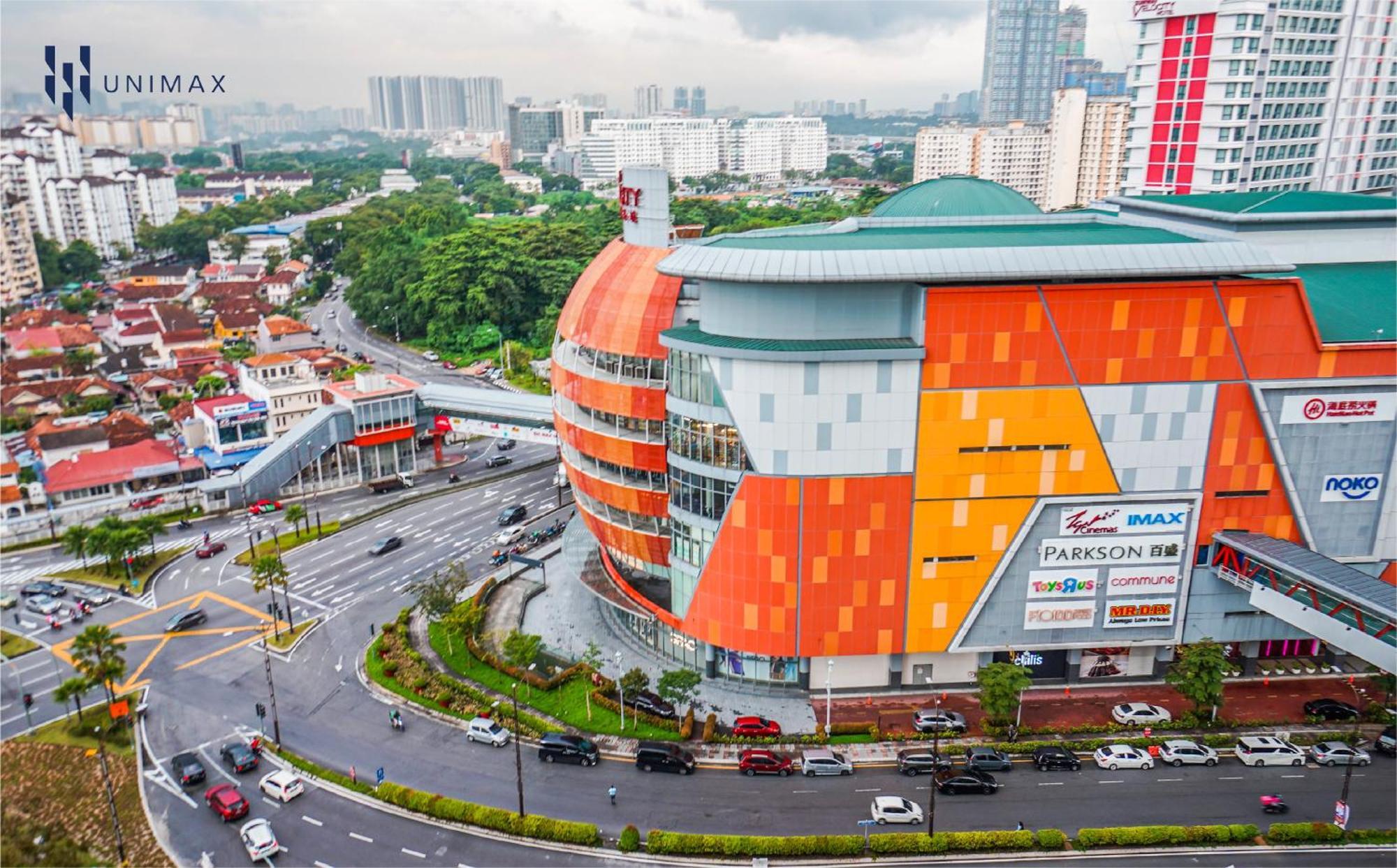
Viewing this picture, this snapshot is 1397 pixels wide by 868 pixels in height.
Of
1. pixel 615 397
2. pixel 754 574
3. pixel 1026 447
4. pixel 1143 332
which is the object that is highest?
pixel 1143 332

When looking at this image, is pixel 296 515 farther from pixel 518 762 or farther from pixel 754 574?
pixel 754 574

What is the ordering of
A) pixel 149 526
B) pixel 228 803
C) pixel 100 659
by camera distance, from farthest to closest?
pixel 149 526 < pixel 100 659 < pixel 228 803

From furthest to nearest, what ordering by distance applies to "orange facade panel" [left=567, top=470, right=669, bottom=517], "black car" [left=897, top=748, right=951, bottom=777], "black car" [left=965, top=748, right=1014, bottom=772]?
"orange facade panel" [left=567, top=470, right=669, bottom=517]
"black car" [left=897, top=748, right=951, bottom=777]
"black car" [left=965, top=748, right=1014, bottom=772]

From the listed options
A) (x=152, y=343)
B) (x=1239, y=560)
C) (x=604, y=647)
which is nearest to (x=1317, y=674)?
(x=1239, y=560)

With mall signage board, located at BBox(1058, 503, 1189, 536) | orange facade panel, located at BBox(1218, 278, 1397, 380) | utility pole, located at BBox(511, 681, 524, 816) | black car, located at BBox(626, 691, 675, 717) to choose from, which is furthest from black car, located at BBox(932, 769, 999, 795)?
orange facade panel, located at BBox(1218, 278, 1397, 380)

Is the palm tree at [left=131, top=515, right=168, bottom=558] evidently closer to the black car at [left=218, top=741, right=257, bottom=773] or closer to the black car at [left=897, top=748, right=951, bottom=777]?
the black car at [left=218, top=741, right=257, bottom=773]

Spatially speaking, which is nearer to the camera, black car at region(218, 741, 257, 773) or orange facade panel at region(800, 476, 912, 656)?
black car at region(218, 741, 257, 773)

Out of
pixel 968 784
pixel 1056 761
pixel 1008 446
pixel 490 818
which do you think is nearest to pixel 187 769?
pixel 490 818

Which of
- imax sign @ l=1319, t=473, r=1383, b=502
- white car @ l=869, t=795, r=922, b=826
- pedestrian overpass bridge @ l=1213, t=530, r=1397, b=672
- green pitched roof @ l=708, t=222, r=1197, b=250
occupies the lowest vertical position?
white car @ l=869, t=795, r=922, b=826
